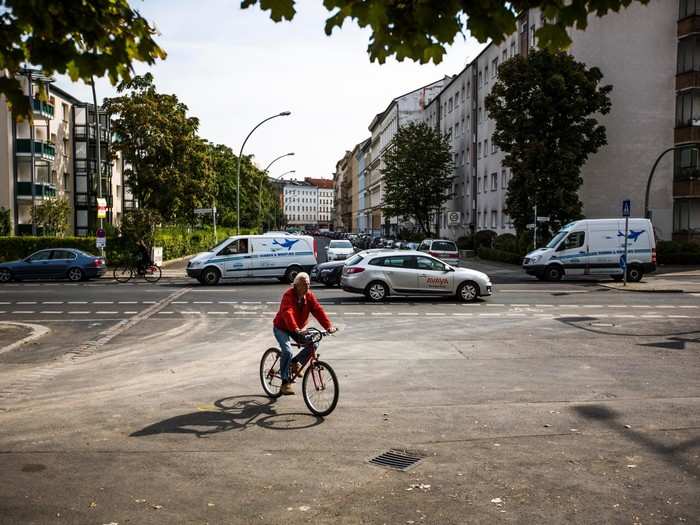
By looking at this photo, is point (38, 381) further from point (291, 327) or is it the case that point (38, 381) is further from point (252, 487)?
point (252, 487)

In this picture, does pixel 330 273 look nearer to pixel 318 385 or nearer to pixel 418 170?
pixel 318 385

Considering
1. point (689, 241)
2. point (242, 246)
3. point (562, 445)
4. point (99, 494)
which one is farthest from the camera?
point (689, 241)

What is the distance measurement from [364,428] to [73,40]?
453cm

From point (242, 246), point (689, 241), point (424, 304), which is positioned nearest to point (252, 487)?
point (424, 304)

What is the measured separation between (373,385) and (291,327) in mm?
1930

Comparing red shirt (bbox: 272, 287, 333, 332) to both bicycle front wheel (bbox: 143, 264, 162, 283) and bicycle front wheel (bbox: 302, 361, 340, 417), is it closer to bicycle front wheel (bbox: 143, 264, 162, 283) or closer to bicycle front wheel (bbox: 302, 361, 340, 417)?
bicycle front wheel (bbox: 302, 361, 340, 417)

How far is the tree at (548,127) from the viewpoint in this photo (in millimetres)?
39094

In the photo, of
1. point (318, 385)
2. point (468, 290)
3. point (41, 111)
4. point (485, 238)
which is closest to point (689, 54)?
→ point (485, 238)

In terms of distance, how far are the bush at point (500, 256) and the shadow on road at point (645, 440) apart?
108 feet

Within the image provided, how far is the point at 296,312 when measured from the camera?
8648mm

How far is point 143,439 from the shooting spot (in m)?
7.11

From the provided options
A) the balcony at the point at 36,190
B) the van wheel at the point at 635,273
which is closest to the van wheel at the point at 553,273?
the van wheel at the point at 635,273

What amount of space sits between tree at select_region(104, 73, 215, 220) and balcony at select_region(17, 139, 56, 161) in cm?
1057

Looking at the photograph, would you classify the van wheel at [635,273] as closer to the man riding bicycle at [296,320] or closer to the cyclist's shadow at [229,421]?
the man riding bicycle at [296,320]
